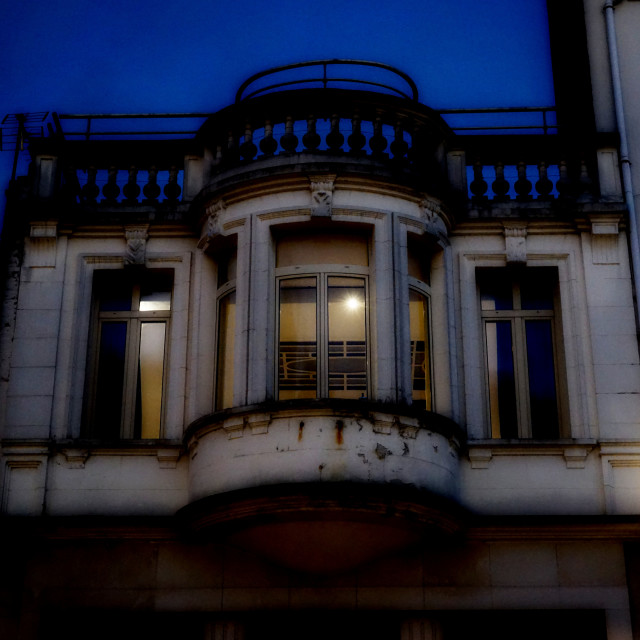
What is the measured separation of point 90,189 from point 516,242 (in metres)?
5.80

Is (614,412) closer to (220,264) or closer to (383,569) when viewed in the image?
(383,569)

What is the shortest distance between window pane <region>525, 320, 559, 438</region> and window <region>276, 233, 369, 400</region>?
244 cm

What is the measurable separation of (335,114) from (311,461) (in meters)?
4.80

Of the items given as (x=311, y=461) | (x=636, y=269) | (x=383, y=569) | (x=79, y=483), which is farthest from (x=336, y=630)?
(x=636, y=269)

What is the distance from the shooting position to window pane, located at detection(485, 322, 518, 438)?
50.5 feet

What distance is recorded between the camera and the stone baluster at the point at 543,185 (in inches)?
638

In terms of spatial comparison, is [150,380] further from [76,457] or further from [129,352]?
[76,457]

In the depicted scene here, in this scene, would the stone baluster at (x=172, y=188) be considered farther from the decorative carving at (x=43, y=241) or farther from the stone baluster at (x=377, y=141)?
the stone baluster at (x=377, y=141)

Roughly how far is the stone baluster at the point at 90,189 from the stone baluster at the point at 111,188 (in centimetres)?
11

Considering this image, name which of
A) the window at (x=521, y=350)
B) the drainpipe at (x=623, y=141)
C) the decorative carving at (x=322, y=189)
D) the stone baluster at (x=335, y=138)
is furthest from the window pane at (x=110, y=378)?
the drainpipe at (x=623, y=141)

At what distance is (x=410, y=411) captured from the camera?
13898mm

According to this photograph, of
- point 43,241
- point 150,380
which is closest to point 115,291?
point 43,241

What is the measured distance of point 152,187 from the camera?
53.6ft

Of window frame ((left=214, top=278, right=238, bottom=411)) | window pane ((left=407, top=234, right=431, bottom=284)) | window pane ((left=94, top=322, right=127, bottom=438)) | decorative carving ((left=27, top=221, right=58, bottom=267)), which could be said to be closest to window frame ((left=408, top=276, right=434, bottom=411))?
window pane ((left=407, top=234, right=431, bottom=284))
